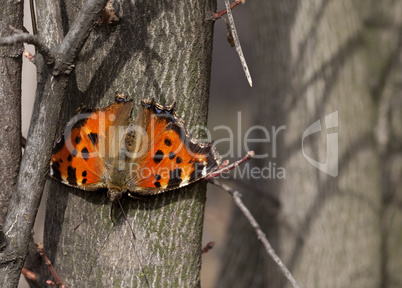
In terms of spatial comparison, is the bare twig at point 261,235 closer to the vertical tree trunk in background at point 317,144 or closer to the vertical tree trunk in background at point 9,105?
the vertical tree trunk in background at point 9,105

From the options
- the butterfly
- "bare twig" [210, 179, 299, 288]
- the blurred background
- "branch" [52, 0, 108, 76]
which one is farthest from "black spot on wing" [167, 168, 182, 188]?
the blurred background

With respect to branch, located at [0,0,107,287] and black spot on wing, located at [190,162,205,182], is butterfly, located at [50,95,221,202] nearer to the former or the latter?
black spot on wing, located at [190,162,205,182]

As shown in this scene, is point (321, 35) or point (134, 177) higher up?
point (321, 35)

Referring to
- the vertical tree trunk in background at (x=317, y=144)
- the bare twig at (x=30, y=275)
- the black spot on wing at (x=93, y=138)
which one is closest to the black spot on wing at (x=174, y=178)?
the black spot on wing at (x=93, y=138)

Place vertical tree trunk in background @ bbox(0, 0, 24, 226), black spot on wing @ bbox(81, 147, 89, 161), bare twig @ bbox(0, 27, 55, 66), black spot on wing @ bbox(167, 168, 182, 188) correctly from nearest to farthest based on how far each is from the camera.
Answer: bare twig @ bbox(0, 27, 55, 66)
vertical tree trunk in background @ bbox(0, 0, 24, 226)
black spot on wing @ bbox(167, 168, 182, 188)
black spot on wing @ bbox(81, 147, 89, 161)

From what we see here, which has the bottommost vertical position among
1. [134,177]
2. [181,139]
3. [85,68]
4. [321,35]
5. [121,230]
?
[121,230]

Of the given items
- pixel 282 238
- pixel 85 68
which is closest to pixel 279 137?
pixel 282 238

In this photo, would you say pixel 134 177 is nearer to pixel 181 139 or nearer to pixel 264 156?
pixel 181 139
